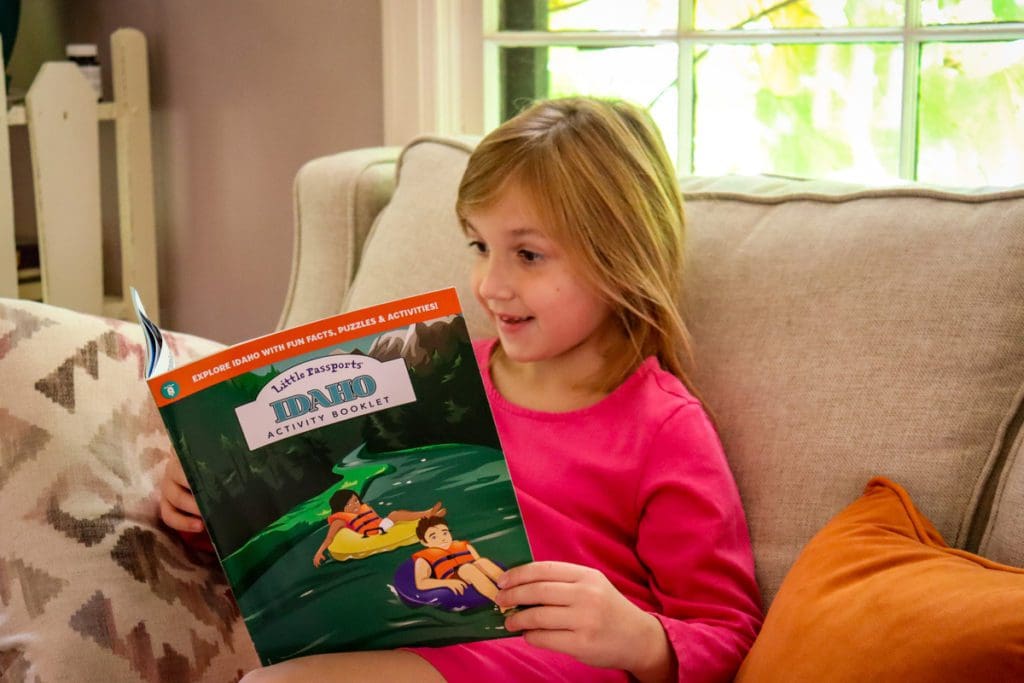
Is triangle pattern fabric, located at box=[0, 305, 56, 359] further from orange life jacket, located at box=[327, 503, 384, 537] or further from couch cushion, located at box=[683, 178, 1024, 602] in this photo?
couch cushion, located at box=[683, 178, 1024, 602]

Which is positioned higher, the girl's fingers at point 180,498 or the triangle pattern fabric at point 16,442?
the triangle pattern fabric at point 16,442

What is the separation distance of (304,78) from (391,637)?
1.36m

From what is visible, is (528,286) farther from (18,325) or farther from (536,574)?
(18,325)

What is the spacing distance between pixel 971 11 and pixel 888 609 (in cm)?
106

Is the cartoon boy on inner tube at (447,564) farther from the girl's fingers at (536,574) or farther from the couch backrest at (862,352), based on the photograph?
the couch backrest at (862,352)

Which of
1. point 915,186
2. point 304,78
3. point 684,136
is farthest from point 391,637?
point 304,78

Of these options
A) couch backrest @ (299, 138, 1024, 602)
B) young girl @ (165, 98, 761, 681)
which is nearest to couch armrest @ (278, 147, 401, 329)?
young girl @ (165, 98, 761, 681)

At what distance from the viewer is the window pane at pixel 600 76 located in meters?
1.88

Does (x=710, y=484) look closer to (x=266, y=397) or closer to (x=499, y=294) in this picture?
(x=499, y=294)

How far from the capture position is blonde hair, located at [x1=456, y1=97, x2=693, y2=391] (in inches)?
46.1

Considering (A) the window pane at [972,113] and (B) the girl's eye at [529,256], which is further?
(A) the window pane at [972,113]

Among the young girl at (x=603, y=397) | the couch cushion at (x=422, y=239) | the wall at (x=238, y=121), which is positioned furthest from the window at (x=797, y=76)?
the young girl at (x=603, y=397)

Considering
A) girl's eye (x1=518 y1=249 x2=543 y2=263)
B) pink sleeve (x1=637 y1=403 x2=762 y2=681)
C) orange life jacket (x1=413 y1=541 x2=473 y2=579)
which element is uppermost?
girl's eye (x1=518 y1=249 x2=543 y2=263)

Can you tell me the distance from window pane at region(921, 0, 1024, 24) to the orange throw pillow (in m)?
0.83
